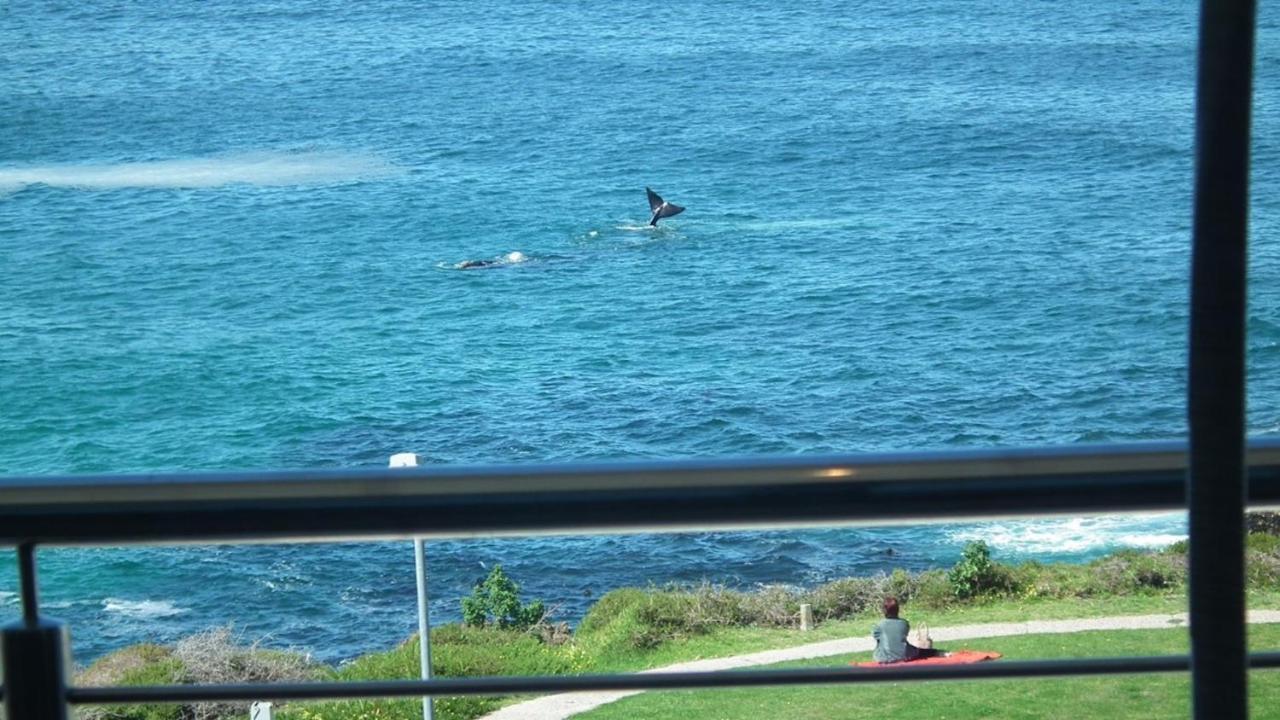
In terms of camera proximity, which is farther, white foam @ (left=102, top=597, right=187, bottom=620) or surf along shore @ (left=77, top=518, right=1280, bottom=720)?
white foam @ (left=102, top=597, right=187, bottom=620)

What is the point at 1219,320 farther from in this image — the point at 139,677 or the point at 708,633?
the point at 139,677

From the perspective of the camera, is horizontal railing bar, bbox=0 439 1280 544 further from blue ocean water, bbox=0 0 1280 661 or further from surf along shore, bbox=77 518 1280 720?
blue ocean water, bbox=0 0 1280 661

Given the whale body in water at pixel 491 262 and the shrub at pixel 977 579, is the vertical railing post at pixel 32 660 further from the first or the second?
the whale body in water at pixel 491 262

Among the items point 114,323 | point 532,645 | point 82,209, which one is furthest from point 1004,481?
point 82,209

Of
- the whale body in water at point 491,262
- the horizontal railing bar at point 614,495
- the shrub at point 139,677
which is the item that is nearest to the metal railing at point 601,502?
the horizontal railing bar at point 614,495

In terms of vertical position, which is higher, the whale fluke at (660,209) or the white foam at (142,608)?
the whale fluke at (660,209)

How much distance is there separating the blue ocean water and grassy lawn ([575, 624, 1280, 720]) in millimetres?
12492

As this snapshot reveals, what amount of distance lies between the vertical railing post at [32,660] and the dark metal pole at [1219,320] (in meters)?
0.69

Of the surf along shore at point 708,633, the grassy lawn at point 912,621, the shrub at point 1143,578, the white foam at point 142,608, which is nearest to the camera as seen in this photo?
the surf along shore at point 708,633

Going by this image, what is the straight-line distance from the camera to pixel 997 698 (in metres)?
1.39

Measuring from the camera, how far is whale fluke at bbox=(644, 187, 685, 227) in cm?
4069

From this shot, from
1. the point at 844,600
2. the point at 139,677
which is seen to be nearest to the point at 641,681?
the point at 139,677

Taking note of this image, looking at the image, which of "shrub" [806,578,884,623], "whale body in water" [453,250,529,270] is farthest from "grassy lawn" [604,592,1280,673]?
"whale body in water" [453,250,529,270]

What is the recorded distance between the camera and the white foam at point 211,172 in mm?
48281
